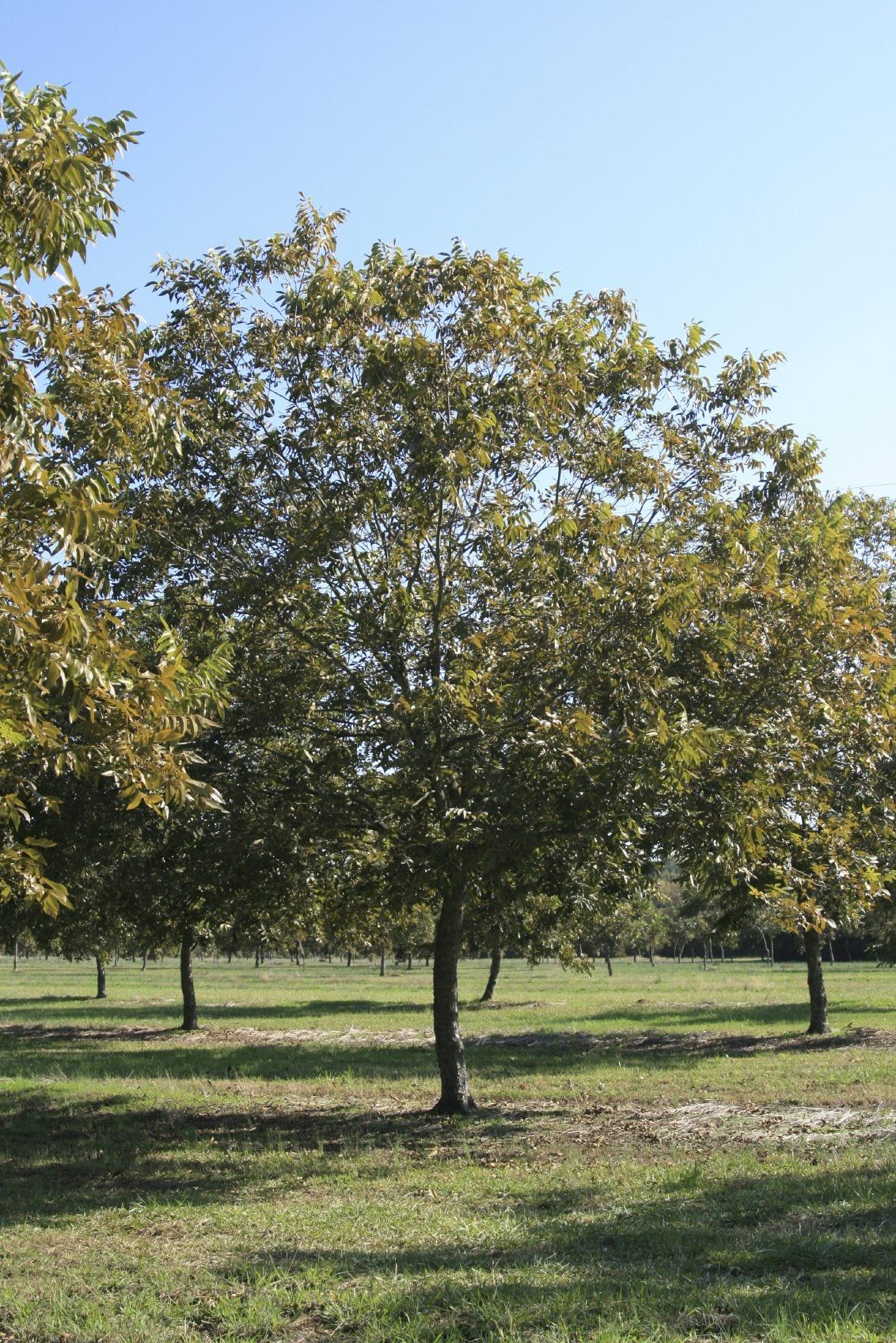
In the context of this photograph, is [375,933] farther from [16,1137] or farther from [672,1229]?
[672,1229]

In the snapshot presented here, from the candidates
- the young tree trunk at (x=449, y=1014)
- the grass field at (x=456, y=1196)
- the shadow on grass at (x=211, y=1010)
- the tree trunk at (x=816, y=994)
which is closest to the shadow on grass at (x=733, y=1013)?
the tree trunk at (x=816, y=994)

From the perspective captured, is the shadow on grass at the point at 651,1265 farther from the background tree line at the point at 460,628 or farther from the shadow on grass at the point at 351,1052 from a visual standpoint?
the shadow on grass at the point at 351,1052

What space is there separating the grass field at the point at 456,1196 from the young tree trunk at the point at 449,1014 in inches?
18.4

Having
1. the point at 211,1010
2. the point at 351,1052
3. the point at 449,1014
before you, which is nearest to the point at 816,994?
the point at 351,1052

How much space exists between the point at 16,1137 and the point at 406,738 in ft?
25.9

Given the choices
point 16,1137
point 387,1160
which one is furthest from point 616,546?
point 16,1137

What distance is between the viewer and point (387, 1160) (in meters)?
11.5

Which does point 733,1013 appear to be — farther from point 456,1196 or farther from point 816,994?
point 456,1196

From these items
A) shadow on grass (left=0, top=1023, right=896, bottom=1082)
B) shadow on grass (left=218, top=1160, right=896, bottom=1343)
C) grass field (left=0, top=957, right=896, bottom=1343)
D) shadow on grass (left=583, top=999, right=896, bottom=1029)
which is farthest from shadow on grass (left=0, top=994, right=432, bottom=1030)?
shadow on grass (left=218, top=1160, right=896, bottom=1343)

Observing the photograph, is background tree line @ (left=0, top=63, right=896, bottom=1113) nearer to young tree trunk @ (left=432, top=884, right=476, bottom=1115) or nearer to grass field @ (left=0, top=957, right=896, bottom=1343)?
young tree trunk @ (left=432, top=884, right=476, bottom=1115)

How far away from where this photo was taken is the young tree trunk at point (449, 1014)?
13.9m

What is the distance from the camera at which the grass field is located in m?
6.28

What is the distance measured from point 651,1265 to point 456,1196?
2.88 metres

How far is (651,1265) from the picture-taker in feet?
23.3
